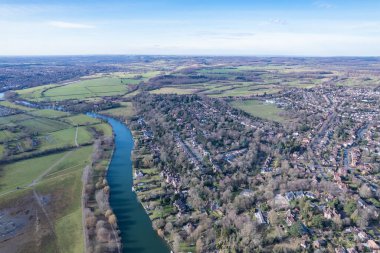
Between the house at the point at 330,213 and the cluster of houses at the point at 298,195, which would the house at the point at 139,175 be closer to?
the cluster of houses at the point at 298,195

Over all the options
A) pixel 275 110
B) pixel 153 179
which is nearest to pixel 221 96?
pixel 275 110

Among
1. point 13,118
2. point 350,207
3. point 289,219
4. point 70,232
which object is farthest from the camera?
point 13,118

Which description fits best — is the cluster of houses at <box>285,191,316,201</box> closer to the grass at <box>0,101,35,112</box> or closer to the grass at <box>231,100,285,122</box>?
the grass at <box>231,100,285,122</box>

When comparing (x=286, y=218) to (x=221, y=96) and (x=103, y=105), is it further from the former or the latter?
(x=221, y=96)

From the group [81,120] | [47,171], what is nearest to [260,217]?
[47,171]

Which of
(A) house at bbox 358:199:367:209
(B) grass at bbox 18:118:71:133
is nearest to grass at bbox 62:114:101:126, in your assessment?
(B) grass at bbox 18:118:71:133

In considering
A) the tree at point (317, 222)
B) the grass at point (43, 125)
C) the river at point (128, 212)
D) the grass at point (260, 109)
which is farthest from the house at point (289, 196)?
the grass at point (43, 125)

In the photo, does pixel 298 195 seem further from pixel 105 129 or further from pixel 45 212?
pixel 105 129

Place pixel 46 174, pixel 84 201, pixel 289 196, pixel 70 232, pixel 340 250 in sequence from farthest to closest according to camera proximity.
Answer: pixel 46 174, pixel 289 196, pixel 84 201, pixel 70 232, pixel 340 250
